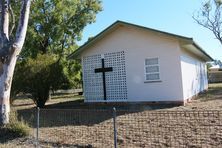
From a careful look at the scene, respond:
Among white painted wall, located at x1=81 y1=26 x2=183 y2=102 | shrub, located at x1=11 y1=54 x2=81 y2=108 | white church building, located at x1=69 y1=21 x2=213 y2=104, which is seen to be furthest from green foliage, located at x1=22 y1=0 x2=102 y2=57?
white painted wall, located at x1=81 y1=26 x2=183 y2=102

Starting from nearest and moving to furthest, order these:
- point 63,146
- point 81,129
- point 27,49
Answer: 1. point 63,146
2. point 81,129
3. point 27,49

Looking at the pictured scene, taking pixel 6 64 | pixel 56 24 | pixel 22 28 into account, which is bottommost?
pixel 6 64

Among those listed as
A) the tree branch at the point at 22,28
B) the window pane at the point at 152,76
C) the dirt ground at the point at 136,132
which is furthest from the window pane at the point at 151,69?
the tree branch at the point at 22,28

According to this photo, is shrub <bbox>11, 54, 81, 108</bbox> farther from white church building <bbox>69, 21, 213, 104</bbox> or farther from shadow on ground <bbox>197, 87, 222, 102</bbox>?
shadow on ground <bbox>197, 87, 222, 102</bbox>

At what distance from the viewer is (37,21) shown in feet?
99.7

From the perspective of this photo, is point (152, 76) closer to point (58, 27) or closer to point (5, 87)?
point (5, 87)

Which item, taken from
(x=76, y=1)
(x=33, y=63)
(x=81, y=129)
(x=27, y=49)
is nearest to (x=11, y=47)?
(x=81, y=129)

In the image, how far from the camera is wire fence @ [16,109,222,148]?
24.4 feet

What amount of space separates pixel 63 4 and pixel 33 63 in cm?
1539

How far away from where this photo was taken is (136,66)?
54.5ft

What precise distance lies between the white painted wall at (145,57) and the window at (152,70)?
21cm

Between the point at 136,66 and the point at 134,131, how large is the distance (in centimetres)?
809

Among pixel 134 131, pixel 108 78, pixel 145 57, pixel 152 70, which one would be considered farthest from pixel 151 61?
pixel 134 131

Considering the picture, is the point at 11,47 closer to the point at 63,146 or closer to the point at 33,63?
the point at 63,146
